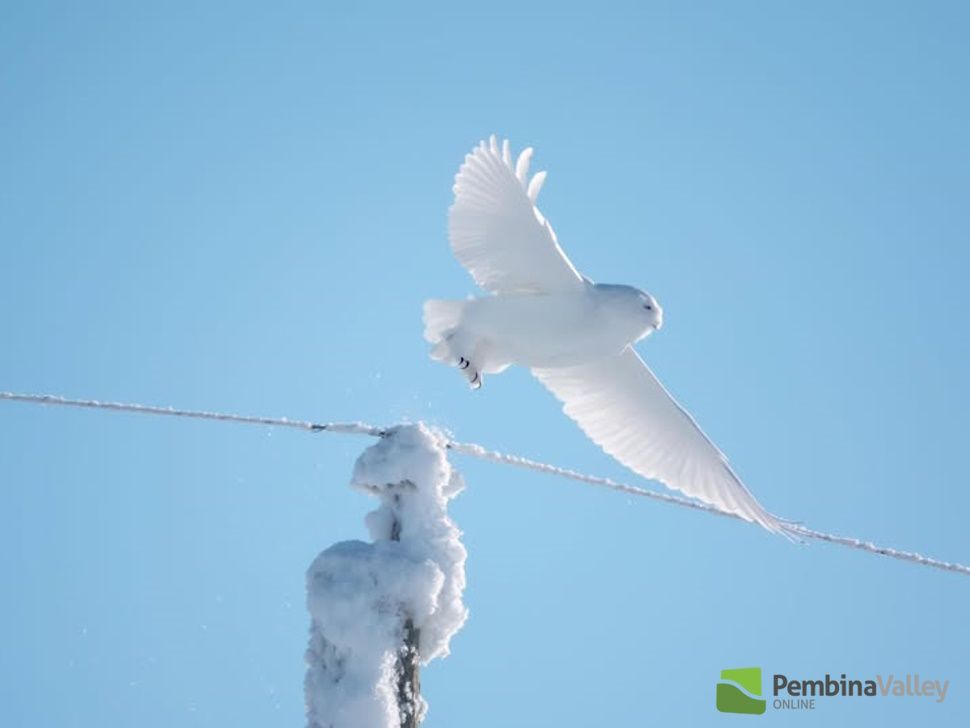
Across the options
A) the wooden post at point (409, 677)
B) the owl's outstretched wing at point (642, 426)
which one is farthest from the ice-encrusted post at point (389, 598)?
the owl's outstretched wing at point (642, 426)

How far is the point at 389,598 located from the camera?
13.0ft

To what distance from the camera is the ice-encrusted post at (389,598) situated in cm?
387

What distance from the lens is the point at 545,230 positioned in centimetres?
771

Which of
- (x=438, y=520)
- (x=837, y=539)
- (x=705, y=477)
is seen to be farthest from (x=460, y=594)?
(x=705, y=477)

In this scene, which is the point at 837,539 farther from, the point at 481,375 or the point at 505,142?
the point at 505,142

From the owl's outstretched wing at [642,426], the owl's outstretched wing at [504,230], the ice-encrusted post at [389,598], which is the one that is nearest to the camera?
the ice-encrusted post at [389,598]

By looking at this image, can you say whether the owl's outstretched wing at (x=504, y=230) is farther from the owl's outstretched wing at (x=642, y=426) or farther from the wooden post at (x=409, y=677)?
the wooden post at (x=409, y=677)

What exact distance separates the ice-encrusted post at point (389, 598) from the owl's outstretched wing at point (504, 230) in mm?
3645

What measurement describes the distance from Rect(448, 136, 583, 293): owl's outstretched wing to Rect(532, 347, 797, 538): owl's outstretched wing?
115 cm

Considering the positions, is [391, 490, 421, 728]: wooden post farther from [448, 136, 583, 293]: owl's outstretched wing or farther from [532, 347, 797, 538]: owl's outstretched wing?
[532, 347, 797, 538]: owl's outstretched wing

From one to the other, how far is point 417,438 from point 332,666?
89 cm

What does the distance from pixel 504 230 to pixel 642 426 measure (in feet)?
7.56

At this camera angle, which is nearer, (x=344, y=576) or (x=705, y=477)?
(x=344, y=576)

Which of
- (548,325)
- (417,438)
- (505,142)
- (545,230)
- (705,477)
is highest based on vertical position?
(505,142)
